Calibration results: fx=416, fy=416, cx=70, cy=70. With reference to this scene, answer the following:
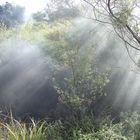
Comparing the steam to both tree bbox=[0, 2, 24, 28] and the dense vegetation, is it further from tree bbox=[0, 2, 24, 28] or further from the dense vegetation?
tree bbox=[0, 2, 24, 28]

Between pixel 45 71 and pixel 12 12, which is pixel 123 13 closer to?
pixel 45 71

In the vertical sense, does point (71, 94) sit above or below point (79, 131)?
above

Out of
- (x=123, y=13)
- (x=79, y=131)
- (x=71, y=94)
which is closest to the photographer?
(x=123, y=13)

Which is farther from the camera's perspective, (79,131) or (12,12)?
(12,12)

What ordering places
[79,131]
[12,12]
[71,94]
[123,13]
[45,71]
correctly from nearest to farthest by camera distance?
[123,13], [79,131], [71,94], [45,71], [12,12]

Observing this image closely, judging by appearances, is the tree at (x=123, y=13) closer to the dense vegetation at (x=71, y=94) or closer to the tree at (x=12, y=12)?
the dense vegetation at (x=71, y=94)

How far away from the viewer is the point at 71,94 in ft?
31.5

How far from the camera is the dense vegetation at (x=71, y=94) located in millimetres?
7176

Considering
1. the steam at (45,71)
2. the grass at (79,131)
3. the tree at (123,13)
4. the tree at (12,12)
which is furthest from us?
the tree at (12,12)

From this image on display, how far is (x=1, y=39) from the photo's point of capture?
43.5 feet

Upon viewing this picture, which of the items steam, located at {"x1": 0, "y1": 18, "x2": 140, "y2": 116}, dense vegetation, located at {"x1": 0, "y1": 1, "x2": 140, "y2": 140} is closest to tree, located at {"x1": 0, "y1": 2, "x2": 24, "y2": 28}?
dense vegetation, located at {"x1": 0, "y1": 1, "x2": 140, "y2": 140}

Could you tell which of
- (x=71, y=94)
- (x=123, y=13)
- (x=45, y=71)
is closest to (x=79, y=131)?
(x=123, y=13)

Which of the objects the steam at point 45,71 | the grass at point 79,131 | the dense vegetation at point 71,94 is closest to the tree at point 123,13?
the dense vegetation at point 71,94

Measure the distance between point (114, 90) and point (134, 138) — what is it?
3731 mm
